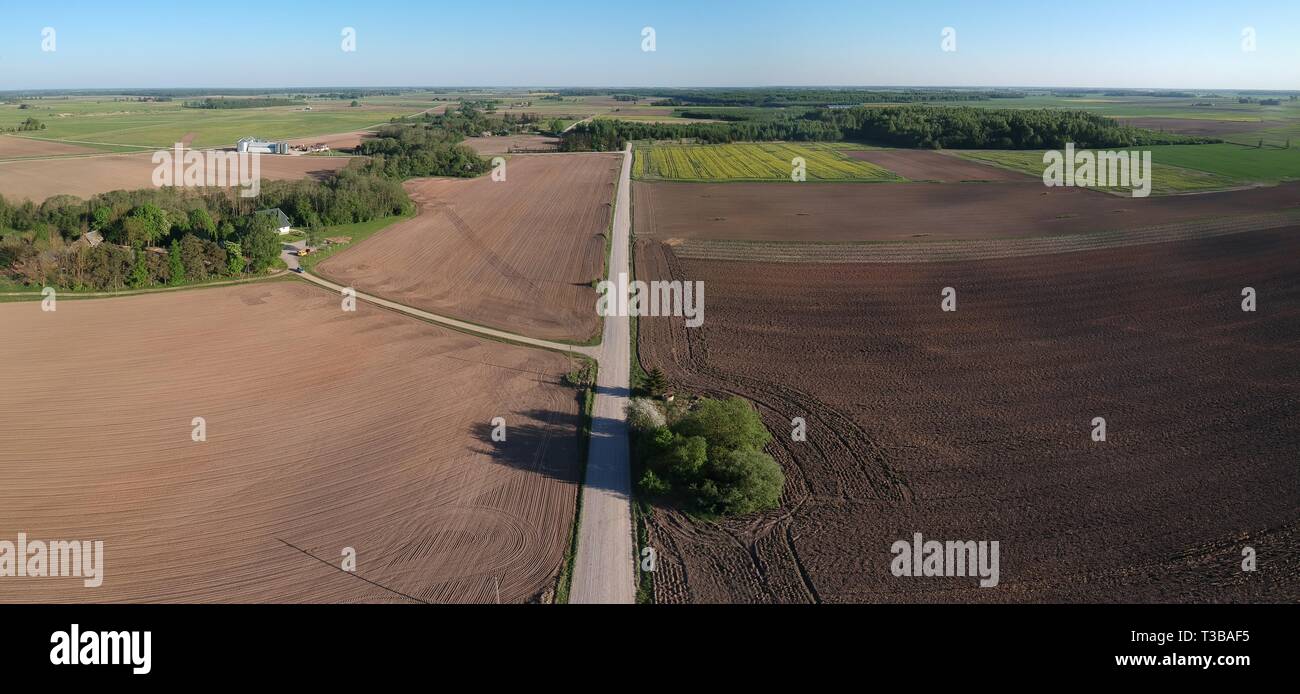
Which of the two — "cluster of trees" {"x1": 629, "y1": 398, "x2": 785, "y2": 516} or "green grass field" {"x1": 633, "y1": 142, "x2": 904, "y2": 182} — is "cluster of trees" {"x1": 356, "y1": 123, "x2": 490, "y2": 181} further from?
"cluster of trees" {"x1": 629, "y1": 398, "x2": 785, "y2": 516}

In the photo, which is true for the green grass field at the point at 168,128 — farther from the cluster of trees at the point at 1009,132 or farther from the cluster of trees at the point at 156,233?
the cluster of trees at the point at 1009,132

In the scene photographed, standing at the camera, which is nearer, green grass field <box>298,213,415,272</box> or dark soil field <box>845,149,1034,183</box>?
green grass field <box>298,213,415,272</box>

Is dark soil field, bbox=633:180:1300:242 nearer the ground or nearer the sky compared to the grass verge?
nearer the sky

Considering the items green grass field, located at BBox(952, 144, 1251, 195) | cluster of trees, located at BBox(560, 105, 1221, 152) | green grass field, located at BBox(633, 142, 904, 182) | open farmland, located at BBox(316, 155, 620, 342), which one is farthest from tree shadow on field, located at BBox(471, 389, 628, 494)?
cluster of trees, located at BBox(560, 105, 1221, 152)

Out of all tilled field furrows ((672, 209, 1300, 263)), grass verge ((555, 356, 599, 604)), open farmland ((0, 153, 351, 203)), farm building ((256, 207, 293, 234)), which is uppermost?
open farmland ((0, 153, 351, 203))

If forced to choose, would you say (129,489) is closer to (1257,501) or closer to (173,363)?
(173,363)

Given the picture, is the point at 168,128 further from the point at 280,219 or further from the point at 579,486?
the point at 579,486
